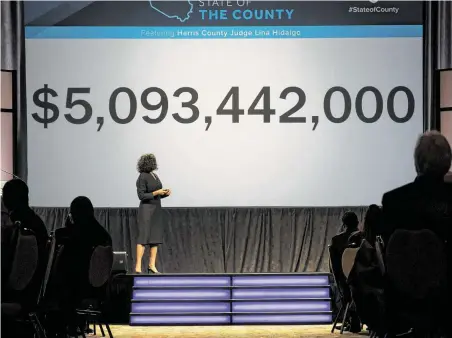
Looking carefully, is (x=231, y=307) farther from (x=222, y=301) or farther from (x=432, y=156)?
(x=432, y=156)

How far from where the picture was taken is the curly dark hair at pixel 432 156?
338 cm

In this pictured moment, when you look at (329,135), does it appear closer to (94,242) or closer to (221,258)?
(221,258)

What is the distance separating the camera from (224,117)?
→ 9906 mm

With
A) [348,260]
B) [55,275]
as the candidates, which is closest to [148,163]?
[348,260]

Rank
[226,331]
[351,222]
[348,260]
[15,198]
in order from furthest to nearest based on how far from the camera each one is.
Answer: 1. [226,331]
2. [351,222]
3. [348,260]
4. [15,198]

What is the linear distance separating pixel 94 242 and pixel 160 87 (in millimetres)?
5127

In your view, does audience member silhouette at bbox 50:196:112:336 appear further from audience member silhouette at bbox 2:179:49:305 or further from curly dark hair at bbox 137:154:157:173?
curly dark hair at bbox 137:154:157:173

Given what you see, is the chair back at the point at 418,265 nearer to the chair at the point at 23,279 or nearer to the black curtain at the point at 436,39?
the chair at the point at 23,279

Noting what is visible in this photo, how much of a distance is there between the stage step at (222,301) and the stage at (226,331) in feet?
0.45

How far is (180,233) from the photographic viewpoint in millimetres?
10234

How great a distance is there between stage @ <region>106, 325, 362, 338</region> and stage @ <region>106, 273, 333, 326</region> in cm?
14

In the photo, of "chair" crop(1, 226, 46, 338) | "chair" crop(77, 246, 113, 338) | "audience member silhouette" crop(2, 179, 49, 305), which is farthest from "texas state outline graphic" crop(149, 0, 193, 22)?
"chair" crop(1, 226, 46, 338)

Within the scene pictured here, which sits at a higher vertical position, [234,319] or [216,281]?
[216,281]

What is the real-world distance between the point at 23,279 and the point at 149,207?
5.08 meters
